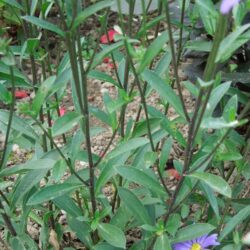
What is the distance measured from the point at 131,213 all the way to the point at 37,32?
0.57 metres

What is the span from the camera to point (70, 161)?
4.72 feet

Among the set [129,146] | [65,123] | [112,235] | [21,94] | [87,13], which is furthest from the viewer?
[21,94]

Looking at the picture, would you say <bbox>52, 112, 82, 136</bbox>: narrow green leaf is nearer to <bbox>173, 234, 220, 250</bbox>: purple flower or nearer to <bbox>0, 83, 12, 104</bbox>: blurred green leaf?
<bbox>0, 83, 12, 104</bbox>: blurred green leaf

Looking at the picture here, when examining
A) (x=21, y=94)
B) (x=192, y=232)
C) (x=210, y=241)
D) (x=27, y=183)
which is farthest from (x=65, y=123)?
(x=21, y=94)

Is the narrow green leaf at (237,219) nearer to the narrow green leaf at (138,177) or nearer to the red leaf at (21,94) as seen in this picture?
the narrow green leaf at (138,177)

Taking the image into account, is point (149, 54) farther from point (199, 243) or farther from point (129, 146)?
point (199, 243)

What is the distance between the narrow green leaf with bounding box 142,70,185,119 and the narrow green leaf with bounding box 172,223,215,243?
0.38 meters

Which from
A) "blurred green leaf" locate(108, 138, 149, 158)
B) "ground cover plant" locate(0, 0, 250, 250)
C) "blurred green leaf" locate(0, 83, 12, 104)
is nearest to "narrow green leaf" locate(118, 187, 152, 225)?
"ground cover plant" locate(0, 0, 250, 250)

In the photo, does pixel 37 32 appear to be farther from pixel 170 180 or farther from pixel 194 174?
pixel 170 180

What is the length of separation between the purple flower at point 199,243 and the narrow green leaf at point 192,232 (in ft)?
0.34

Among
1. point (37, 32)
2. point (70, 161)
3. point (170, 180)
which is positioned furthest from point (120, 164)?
point (170, 180)

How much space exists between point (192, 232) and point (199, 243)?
163 mm

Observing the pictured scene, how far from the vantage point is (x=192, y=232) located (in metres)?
1.49

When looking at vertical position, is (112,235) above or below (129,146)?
below
